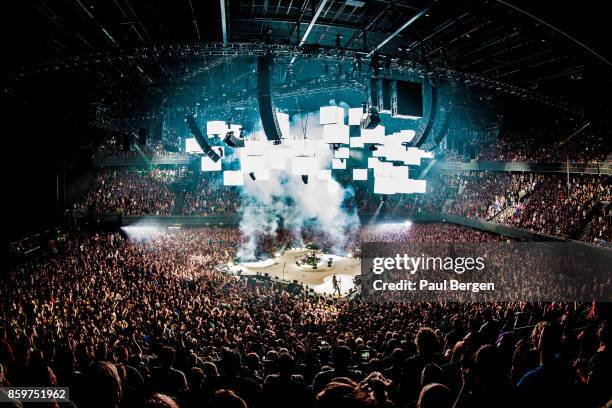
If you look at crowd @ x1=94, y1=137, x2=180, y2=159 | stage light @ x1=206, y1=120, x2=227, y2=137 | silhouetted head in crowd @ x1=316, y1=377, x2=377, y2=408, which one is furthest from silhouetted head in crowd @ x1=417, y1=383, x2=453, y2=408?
crowd @ x1=94, y1=137, x2=180, y2=159

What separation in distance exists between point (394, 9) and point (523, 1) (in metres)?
2.05

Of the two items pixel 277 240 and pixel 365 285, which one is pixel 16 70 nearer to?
pixel 365 285

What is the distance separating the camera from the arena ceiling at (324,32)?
5.70m

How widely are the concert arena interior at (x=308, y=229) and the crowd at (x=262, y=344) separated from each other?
28 millimetres

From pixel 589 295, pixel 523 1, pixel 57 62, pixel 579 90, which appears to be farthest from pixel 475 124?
pixel 57 62

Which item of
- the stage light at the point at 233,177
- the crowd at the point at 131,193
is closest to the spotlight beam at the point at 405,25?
the stage light at the point at 233,177

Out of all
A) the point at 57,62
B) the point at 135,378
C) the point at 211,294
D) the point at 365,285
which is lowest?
the point at 365,285

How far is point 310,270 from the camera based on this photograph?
16344 mm

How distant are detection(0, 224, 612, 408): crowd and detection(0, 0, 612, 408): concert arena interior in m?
0.03

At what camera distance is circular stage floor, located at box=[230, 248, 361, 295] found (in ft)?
47.5

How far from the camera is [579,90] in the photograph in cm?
1020

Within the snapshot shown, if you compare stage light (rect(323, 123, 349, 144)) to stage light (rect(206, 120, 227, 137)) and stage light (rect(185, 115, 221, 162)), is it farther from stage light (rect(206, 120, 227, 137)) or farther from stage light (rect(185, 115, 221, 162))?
stage light (rect(185, 115, 221, 162))

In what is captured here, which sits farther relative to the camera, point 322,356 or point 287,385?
point 322,356

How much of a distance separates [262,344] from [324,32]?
7343mm
